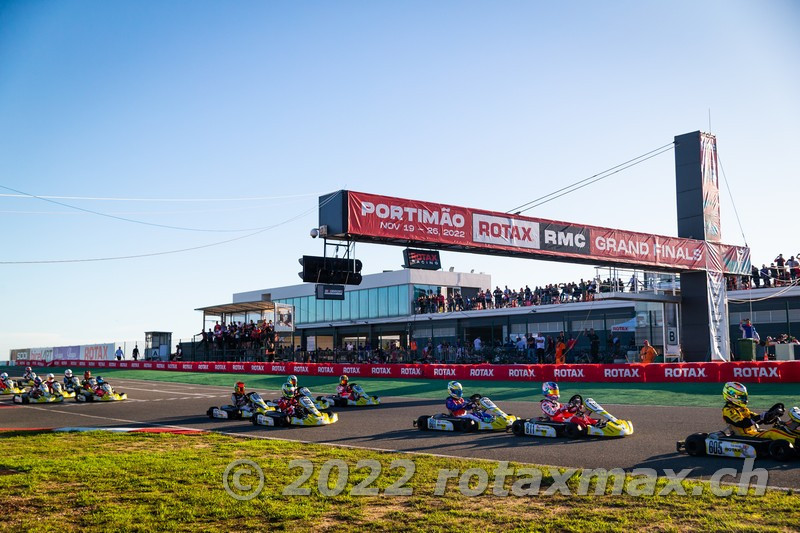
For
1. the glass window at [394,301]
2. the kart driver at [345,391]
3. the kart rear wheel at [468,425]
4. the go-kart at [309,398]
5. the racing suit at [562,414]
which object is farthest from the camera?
the glass window at [394,301]

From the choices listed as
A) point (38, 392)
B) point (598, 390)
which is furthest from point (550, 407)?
point (38, 392)

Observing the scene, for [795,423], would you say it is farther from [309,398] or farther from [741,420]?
[309,398]

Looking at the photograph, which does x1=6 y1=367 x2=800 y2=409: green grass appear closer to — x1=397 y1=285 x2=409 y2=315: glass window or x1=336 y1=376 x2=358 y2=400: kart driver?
x1=336 y1=376 x2=358 y2=400: kart driver

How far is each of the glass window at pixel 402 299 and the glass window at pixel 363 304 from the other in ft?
11.0

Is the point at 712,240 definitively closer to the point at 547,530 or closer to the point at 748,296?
the point at 748,296

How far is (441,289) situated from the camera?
60.6 meters

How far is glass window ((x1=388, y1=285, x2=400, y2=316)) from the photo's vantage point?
58406 mm

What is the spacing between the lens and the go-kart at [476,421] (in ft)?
51.7

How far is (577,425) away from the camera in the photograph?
46.8ft

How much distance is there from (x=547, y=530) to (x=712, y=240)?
25.1 meters

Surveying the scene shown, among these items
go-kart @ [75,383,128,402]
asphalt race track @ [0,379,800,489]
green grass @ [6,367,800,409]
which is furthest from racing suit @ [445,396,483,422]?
go-kart @ [75,383,128,402]

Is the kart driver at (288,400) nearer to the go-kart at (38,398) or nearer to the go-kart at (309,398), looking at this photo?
the go-kart at (309,398)

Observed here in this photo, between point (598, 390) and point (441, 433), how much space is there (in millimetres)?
10620

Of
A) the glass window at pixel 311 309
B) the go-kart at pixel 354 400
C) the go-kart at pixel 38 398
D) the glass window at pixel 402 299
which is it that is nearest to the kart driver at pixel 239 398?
the go-kart at pixel 354 400
